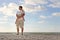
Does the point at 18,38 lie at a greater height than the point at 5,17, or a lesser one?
lesser

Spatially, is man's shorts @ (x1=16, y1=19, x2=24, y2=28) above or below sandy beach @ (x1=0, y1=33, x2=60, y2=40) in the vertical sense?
above

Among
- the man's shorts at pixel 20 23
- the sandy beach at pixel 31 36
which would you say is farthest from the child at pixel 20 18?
the sandy beach at pixel 31 36

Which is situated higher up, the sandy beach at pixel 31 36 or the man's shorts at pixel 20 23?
the man's shorts at pixel 20 23

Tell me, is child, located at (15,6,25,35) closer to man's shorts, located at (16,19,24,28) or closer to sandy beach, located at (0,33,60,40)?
man's shorts, located at (16,19,24,28)

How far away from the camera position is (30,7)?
256 inches

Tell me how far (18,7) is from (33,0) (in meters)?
0.40

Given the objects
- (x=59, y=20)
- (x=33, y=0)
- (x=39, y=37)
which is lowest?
(x=39, y=37)

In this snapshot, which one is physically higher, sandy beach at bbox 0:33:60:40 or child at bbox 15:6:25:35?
child at bbox 15:6:25:35

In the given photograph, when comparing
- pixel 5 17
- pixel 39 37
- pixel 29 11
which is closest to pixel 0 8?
pixel 5 17

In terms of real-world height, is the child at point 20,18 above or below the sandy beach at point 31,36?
above

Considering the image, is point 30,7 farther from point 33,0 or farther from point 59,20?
point 59,20

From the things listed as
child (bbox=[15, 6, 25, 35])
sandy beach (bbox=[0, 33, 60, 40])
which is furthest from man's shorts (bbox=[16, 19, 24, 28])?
sandy beach (bbox=[0, 33, 60, 40])

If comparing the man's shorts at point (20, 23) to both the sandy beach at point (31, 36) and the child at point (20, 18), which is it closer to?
the child at point (20, 18)

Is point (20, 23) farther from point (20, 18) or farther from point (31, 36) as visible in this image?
point (31, 36)
